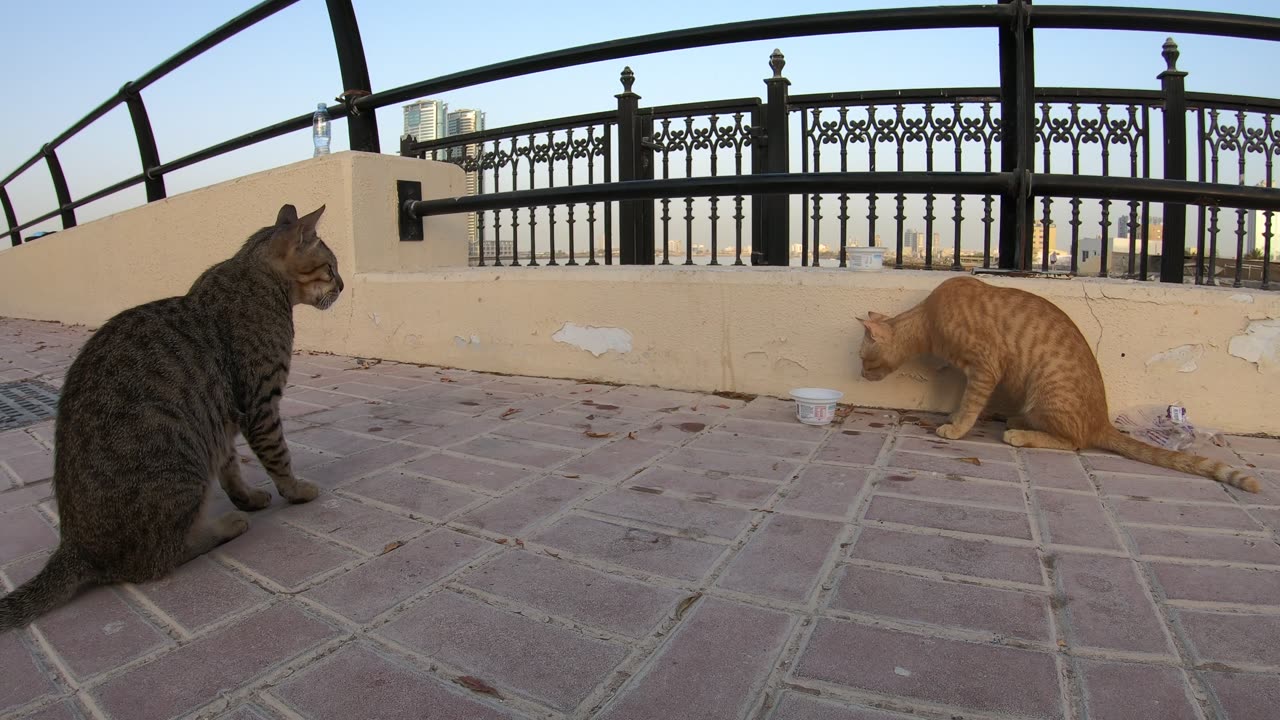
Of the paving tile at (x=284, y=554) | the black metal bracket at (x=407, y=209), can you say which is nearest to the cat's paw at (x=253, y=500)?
the paving tile at (x=284, y=554)

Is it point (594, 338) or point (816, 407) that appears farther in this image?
point (594, 338)

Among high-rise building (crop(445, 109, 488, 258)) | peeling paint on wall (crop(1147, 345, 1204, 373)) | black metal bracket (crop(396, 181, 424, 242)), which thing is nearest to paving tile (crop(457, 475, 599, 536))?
peeling paint on wall (crop(1147, 345, 1204, 373))

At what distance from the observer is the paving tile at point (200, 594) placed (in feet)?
5.10

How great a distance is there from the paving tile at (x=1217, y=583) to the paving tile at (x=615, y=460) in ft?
5.02

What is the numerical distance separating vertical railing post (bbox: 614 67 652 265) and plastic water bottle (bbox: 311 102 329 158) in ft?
8.34

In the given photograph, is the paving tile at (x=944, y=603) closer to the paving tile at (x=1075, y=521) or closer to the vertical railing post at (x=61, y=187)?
the paving tile at (x=1075, y=521)

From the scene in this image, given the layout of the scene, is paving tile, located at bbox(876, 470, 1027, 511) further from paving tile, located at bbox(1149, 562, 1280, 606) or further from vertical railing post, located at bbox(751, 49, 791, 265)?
vertical railing post, located at bbox(751, 49, 791, 265)

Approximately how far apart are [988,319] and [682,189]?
62.0 inches

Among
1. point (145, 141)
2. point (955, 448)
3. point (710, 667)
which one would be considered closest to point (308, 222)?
point (710, 667)

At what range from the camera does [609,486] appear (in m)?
2.32

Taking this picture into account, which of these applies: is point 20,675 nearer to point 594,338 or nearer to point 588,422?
point 588,422

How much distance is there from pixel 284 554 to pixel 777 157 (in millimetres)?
5548

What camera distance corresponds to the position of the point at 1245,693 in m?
1.24

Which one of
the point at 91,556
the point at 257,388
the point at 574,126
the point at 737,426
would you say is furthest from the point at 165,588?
the point at 574,126
